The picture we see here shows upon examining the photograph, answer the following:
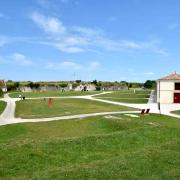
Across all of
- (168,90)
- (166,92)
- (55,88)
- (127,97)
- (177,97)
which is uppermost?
(168,90)

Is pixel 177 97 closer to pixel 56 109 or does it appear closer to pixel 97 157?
pixel 56 109

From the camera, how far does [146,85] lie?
6560 inches

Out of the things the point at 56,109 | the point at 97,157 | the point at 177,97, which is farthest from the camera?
the point at 177,97

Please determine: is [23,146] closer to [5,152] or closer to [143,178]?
[5,152]

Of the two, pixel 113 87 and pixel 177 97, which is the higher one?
pixel 113 87

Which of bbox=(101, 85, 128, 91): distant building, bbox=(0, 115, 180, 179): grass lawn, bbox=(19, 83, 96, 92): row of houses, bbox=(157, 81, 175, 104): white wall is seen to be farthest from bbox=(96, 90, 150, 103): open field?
bbox=(101, 85, 128, 91): distant building

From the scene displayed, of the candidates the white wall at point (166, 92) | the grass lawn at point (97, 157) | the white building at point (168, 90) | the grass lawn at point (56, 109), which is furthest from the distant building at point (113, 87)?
the grass lawn at point (97, 157)

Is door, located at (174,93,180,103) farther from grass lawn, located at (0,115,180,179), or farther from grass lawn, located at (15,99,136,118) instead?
grass lawn, located at (0,115,180,179)

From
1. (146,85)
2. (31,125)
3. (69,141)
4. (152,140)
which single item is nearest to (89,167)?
(69,141)

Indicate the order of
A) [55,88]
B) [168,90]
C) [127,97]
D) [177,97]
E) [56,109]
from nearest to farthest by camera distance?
[56,109] → [177,97] → [168,90] → [127,97] → [55,88]

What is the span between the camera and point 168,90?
75.1m

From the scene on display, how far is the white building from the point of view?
245 feet

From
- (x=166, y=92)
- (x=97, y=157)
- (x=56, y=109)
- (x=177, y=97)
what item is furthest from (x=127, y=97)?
(x=97, y=157)

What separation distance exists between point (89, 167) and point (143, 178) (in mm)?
2499
